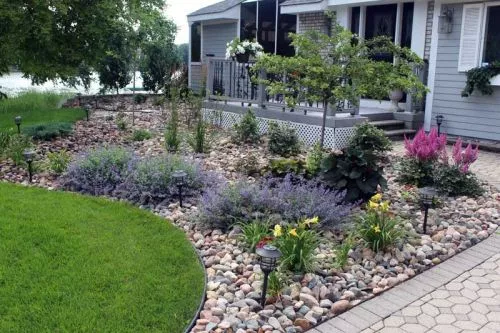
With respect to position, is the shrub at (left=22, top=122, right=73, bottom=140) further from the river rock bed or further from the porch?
the porch

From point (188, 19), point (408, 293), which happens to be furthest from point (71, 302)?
point (188, 19)

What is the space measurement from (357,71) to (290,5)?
6764mm

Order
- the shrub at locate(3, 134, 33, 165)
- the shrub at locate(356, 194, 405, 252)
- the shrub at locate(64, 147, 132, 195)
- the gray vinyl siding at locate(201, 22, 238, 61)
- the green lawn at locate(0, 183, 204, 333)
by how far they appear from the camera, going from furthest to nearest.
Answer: the gray vinyl siding at locate(201, 22, 238, 61), the shrub at locate(3, 134, 33, 165), the shrub at locate(64, 147, 132, 195), the shrub at locate(356, 194, 405, 252), the green lawn at locate(0, 183, 204, 333)

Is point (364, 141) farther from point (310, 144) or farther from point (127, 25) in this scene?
point (127, 25)

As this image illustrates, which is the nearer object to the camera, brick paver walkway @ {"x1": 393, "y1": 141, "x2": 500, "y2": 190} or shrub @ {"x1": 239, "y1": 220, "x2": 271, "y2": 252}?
shrub @ {"x1": 239, "y1": 220, "x2": 271, "y2": 252}

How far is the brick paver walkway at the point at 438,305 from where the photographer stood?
297 centimetres

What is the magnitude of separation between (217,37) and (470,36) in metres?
9.61

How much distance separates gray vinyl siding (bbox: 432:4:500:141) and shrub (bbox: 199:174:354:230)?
5655 mm

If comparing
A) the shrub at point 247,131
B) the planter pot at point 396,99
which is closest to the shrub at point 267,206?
the shrub at point 247,131

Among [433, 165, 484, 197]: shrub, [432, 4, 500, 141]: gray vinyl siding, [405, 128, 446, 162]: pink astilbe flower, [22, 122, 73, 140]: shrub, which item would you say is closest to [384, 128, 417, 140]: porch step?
[432, 4, 500, 141]: gray vinyl siding

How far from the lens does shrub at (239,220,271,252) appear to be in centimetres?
398

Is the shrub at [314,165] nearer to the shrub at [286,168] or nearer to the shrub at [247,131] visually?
the shrub at [286,168]

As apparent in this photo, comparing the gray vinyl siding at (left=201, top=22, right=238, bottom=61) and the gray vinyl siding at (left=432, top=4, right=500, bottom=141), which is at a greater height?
the gray vinyl siding at (left=201, top=22, right=238, bottom=61)

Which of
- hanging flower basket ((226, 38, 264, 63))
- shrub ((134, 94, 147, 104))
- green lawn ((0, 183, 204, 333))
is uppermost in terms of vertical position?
hanging flower basket ((226, 38, 264, 63))
